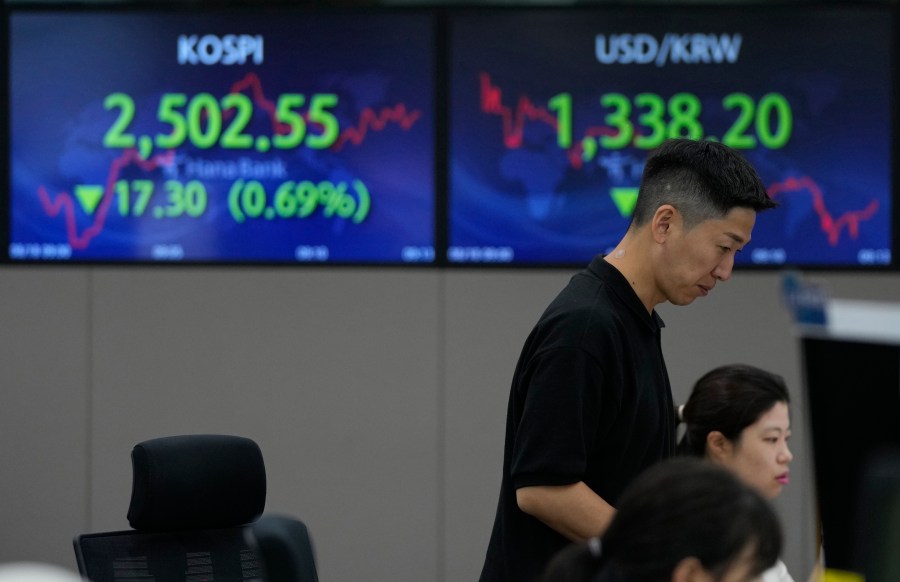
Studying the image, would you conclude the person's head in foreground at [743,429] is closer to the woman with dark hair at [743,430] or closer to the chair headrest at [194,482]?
the woman with dark hair at [743,430]

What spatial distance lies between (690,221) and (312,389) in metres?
2.41

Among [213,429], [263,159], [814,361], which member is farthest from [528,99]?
[814,361]

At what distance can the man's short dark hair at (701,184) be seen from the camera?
7.04 feet

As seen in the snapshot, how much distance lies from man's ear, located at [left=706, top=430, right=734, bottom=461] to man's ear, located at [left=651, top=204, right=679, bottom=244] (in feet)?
2.13

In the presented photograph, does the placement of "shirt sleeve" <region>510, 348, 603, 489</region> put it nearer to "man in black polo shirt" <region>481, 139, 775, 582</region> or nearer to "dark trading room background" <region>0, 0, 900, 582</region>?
"man in black polo shirt" <region>481, 139, 775, 582</region>

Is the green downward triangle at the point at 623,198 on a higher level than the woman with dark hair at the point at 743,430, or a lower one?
higher

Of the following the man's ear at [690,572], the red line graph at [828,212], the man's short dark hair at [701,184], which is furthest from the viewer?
the red line graph at [828,212]

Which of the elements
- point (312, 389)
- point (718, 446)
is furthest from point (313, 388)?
point (718, 446)

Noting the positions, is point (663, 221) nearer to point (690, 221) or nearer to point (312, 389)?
point (690, 221)

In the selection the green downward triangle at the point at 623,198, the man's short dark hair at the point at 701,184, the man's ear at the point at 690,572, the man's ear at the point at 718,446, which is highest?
the green downward triangle at the point at 623,198

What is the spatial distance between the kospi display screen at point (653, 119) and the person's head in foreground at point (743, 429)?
5.21ft

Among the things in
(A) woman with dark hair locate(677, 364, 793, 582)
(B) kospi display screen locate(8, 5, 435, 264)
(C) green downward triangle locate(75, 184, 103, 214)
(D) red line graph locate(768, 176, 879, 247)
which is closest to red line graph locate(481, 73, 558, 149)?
(B) kospi display screen locate(8, 5, 435, 264)

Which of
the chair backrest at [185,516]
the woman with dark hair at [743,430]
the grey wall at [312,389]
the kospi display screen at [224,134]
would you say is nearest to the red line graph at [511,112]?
the kospi display screen at [224,134]

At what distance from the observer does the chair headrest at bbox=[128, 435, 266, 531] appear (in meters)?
2.54
